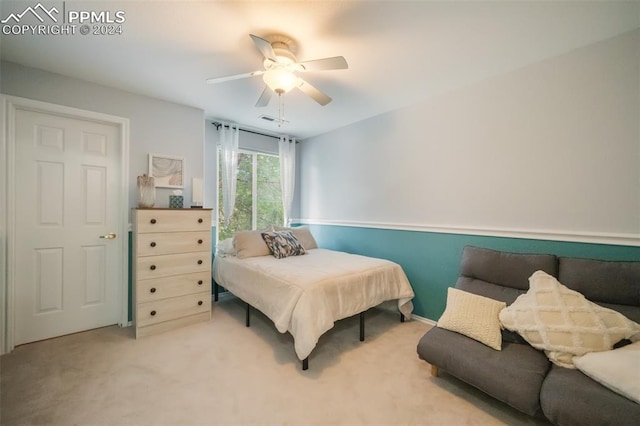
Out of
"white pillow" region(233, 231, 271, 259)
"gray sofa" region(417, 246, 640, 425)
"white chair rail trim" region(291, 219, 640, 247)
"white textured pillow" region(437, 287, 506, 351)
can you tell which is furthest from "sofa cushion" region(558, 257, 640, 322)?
"white pillow" region(233, 231, 271, 259)


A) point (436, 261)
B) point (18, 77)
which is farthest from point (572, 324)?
point (18, 77)

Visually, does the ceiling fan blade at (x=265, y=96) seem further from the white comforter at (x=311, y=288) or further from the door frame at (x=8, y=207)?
the door frame at (x=8, y=207)

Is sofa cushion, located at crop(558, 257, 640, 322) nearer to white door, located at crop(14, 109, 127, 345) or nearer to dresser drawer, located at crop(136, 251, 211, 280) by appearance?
dresser drawer, located at crop(136, 251, 211, 280)

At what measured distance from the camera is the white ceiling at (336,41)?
1.61 metres

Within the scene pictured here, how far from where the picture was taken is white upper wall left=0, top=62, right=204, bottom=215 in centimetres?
229

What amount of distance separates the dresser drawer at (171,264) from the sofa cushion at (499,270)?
2.70 meters

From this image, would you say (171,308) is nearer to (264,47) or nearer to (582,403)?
(264,47)

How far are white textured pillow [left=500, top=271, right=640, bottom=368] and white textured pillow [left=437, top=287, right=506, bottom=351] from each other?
0.08 meters

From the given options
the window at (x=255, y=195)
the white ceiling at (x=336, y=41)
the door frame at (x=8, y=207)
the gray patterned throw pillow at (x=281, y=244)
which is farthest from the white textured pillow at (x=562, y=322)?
the door frame at (x=8, y=207)

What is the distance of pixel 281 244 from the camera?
320cm

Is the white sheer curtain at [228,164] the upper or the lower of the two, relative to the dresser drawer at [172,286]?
upper

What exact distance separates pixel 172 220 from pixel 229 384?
1713 mm

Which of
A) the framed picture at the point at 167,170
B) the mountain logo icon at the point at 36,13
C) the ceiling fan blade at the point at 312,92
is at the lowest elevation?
the framed picture at the point at 167,170

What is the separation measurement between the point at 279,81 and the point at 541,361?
2.61 metres
